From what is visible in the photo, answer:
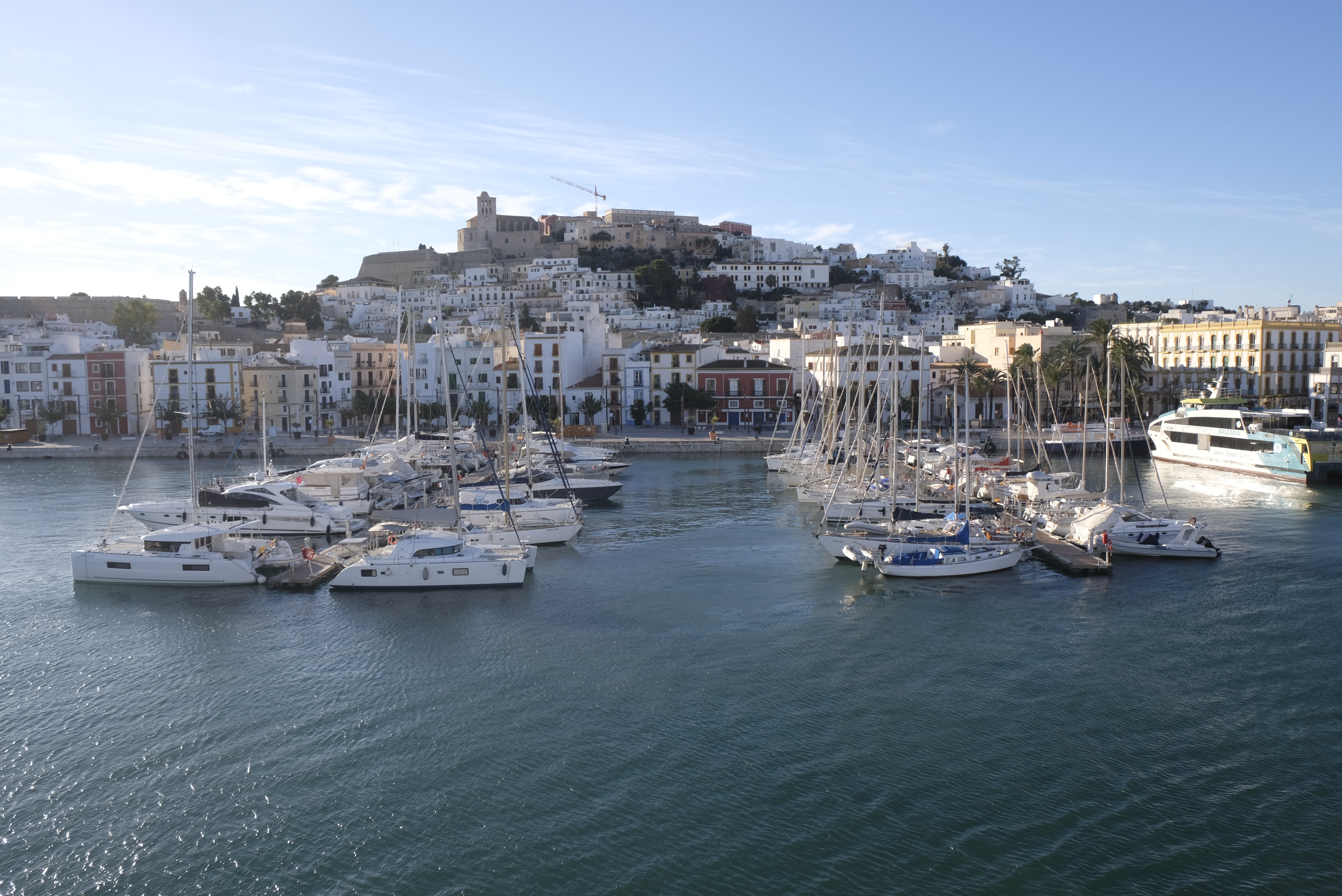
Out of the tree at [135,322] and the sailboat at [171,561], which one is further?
the tree at [135,322]

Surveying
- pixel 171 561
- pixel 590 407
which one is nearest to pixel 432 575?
pixel 171 561

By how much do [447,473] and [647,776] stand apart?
1250 inches

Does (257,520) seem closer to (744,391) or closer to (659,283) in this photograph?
(744,391)

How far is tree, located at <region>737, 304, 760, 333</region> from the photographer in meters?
107

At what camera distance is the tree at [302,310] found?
113375mm

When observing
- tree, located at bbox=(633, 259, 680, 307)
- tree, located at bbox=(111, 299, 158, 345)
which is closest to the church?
tree, located at bbox=(633, 259, 680, 307)

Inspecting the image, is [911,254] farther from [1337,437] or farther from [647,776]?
[647,776]

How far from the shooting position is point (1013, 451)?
193ft

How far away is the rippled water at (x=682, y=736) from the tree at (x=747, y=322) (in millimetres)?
79945

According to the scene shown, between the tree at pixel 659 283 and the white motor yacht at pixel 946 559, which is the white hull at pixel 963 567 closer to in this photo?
the white motor yacht at pixel 946 559

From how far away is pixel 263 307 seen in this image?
116438mm

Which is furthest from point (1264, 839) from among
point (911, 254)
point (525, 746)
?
point (911, 254)

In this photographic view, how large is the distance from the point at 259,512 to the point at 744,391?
140ft

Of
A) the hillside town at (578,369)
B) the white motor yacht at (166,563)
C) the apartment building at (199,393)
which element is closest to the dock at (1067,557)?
the hillside town at (578,369)
